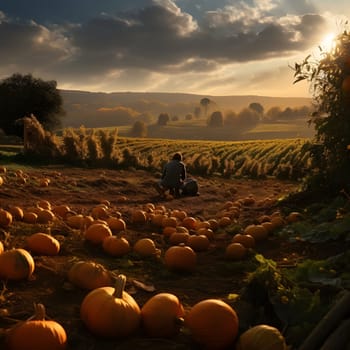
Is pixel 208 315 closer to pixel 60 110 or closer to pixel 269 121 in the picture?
pixel 60 110

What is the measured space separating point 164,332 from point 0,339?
3.35ft

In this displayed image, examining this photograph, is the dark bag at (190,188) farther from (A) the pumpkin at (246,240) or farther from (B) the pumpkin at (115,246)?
(B) the pumpkin at (115,246)

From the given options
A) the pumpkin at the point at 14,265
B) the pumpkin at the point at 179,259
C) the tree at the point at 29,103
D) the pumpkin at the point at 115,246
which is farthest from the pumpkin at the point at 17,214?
the tree at the point at 29,103

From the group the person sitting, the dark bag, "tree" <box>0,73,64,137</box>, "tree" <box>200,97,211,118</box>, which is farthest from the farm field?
"tree" <box>200,97,211,118</box>

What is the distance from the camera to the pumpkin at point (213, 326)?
2807 mm

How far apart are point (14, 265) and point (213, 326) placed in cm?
A: 183

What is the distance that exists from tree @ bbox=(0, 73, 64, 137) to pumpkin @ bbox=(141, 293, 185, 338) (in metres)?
42.2

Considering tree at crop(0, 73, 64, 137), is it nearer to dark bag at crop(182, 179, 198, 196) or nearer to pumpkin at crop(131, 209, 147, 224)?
dark bag at crop(182, 179, 198, 196)

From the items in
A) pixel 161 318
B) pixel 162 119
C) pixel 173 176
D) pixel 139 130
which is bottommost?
pixel 161 318

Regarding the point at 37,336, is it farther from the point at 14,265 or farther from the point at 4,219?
the point at 4,219

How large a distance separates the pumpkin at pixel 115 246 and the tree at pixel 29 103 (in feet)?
130

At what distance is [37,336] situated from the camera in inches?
101

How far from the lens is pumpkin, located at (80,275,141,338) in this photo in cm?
282

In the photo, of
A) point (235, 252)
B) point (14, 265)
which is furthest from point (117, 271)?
point (235, 252)
